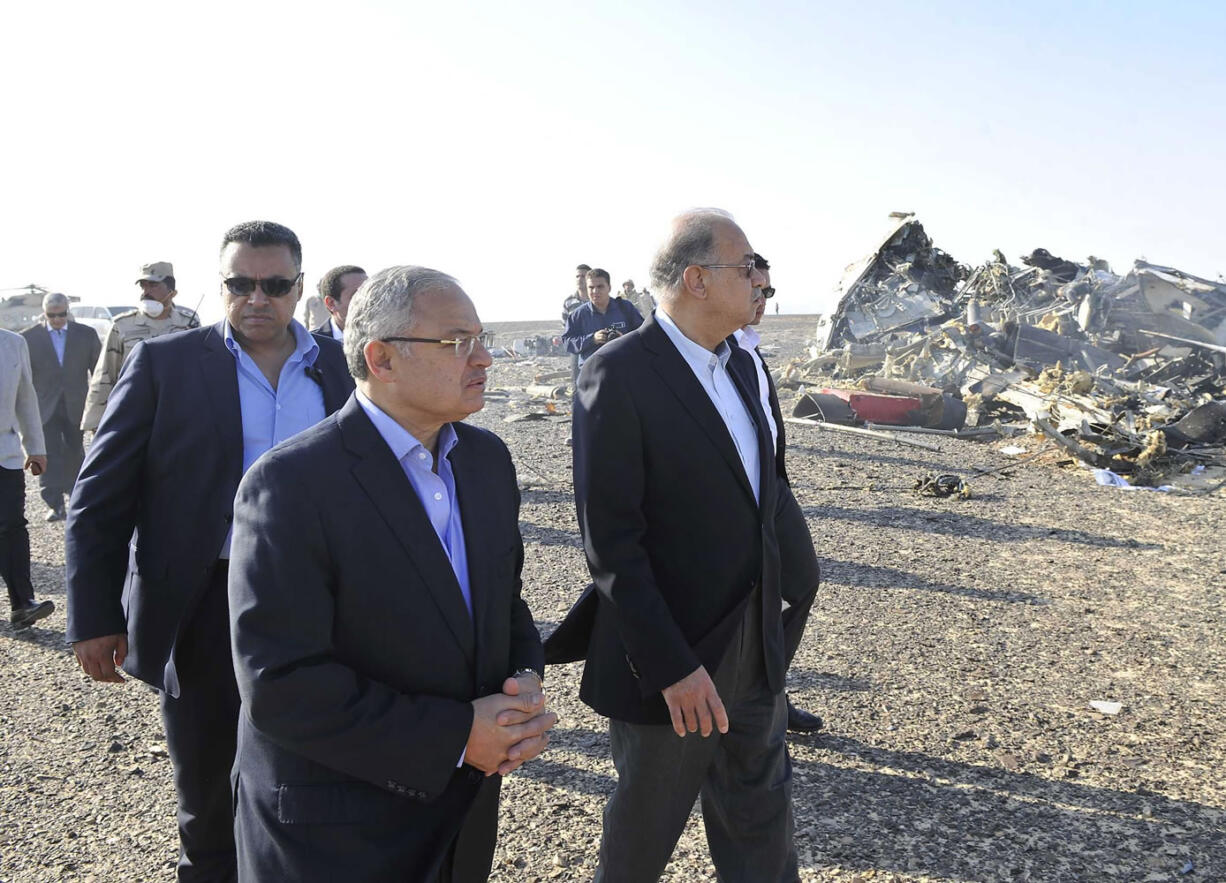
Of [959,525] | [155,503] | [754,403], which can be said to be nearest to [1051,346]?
[959,525]

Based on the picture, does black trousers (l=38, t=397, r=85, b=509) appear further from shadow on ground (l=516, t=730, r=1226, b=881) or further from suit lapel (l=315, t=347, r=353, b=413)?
suit lapel (l=315, t=347, r=353, b=413)

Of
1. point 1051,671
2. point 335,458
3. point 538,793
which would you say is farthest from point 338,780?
point 1051,671

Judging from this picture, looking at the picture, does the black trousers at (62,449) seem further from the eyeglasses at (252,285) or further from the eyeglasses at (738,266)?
the eyeglasses at (738,266)

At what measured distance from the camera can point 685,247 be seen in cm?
275

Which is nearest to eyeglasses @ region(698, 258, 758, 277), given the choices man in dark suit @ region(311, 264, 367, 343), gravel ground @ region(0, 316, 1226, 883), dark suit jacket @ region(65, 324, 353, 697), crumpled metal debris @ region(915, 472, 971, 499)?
dark suit jacket @ region(65, 324, 353, 697)

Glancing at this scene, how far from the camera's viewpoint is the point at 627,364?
2.65m

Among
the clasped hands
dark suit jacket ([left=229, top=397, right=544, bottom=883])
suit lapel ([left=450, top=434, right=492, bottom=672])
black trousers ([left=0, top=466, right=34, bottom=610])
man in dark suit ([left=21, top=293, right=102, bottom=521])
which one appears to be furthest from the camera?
man in dark suit ([left=21, top=293, right=102, bottom=521])

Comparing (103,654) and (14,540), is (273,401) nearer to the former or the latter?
(103,654)

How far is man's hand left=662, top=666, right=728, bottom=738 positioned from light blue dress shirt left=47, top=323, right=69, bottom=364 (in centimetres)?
900

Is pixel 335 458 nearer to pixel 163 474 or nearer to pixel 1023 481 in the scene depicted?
Answer: pixel 163 474

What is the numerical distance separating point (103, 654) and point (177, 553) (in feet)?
1.23

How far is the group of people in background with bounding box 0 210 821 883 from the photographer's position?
176cm

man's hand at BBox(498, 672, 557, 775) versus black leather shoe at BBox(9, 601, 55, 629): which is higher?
man's hand at BBox(498, 672, 557, 775)

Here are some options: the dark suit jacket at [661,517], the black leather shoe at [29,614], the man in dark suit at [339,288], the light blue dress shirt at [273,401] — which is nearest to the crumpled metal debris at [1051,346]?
the man in dark suit at [339,288]
